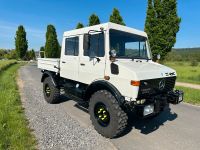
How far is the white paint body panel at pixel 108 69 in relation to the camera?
451 cm

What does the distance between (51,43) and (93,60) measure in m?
46.9

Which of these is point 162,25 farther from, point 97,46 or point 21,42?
point 21,42

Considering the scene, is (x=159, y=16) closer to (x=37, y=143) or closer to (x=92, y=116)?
(x=92, y=116)

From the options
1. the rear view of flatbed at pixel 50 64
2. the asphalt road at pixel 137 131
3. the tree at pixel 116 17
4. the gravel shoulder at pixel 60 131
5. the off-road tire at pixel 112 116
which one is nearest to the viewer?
Answer: the gravel shoulder at pixel 60 131

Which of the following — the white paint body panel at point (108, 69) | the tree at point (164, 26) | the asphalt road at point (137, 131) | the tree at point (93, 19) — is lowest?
the asphalt road at point (137, 131)

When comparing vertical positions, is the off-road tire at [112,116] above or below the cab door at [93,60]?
below

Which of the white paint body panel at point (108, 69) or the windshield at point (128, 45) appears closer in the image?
the white paint body panel at point (108, 69)

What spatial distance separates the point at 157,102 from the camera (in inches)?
190

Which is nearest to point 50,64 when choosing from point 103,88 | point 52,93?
point 52,93

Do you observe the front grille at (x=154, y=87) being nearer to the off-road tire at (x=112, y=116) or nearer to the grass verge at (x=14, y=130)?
the off-road tire at (x=112, y=116)

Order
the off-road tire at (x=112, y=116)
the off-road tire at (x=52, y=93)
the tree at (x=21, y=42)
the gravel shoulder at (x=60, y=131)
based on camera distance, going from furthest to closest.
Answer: the tree at (x=21, y=42)
the off-road tire at (x=52, y=93)
the off-road tire at (x=112, y=116)
the gravel shoulder at (x=60, y=131)

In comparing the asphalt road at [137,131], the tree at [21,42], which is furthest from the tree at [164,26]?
the tree at [21,42]

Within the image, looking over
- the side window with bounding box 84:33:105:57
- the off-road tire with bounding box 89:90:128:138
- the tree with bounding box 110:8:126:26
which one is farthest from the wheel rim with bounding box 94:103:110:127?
the tree with bounding box 110:8:126:26

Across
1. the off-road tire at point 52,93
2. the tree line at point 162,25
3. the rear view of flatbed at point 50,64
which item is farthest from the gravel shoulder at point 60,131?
the tree line at point 162,25
